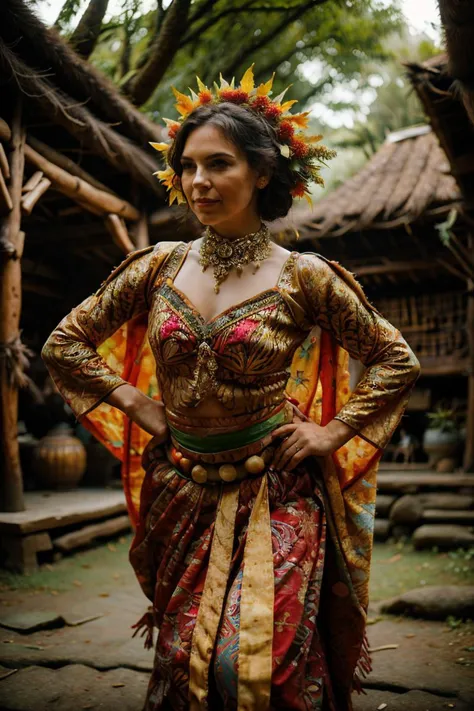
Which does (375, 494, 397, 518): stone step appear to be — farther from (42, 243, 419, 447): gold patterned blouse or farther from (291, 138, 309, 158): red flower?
(291, 138, 309, 158): red flower

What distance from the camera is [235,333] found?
1.91 metres

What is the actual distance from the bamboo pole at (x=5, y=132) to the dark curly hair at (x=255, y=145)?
268 centimetres

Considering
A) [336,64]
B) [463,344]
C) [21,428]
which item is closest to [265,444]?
[463,344]

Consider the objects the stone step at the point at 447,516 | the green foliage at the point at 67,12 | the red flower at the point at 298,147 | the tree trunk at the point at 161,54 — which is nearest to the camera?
the red flower at the point at 298,147

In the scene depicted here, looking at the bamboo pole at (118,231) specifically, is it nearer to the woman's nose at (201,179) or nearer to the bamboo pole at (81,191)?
the bamboo pole at (81,191)

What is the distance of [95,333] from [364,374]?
904 mm

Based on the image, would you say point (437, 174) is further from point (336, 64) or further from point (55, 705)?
point (55, 705)

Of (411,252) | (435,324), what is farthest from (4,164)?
(435,324)

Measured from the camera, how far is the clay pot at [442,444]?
301 inches

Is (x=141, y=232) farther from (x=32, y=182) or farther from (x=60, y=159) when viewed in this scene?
(x=32, y=182)

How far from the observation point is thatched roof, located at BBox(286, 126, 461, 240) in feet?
23.8

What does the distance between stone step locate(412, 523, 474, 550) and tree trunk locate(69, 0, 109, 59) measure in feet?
16.6

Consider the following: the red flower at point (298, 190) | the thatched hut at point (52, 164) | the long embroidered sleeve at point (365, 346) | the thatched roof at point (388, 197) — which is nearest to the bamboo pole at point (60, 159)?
the thatched hut at point (52, 164)

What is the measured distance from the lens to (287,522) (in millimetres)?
1927
